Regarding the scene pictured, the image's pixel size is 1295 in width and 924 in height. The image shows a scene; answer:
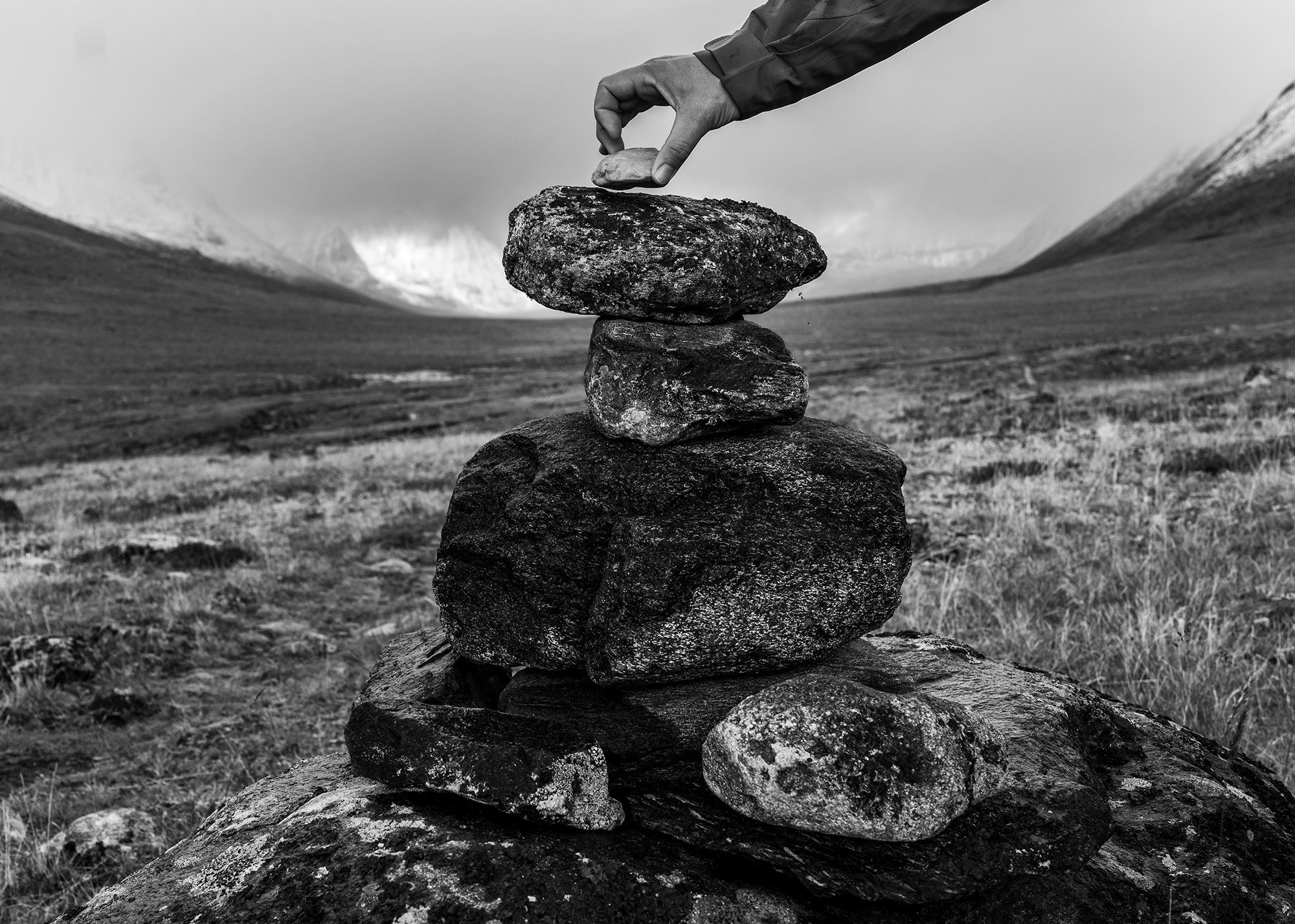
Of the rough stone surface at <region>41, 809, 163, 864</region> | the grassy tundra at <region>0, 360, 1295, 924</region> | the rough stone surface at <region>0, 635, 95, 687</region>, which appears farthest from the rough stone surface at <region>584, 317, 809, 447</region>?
the rough stone surface at <region>0, 635, 95, 687</region>

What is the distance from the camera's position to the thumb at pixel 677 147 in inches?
150

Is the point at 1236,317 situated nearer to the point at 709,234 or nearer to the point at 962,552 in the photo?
the point at 962,552

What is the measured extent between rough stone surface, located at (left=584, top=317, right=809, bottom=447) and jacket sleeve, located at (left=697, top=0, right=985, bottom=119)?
103 centimetres

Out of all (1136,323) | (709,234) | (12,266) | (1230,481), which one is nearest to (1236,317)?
(1136,323)

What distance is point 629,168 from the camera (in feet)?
12.9

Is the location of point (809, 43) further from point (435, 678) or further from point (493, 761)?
point (435, 678)

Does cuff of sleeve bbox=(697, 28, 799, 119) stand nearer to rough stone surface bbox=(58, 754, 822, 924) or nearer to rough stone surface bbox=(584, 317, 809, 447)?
rough stone surface bbox=(584, 317, 809, 447)

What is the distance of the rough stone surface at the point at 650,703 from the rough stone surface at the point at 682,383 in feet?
3.77

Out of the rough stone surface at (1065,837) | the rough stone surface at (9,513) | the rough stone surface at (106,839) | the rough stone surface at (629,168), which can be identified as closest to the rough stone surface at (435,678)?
the rough stone surface at (1065,837)

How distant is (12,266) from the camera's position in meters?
170

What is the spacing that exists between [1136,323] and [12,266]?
619ft

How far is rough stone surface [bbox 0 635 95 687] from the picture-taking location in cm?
797

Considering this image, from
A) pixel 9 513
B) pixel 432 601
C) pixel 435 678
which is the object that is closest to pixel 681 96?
pixel 435 678

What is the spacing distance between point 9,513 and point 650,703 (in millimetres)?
21101
